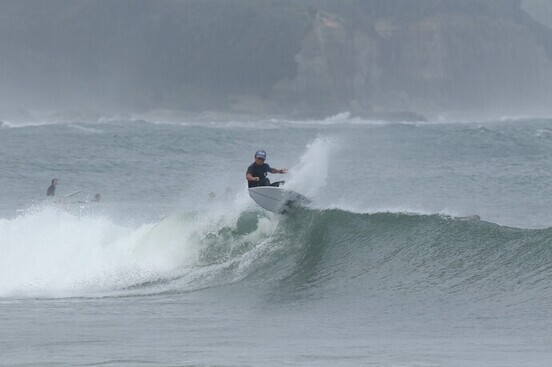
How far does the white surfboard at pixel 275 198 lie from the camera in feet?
57.8

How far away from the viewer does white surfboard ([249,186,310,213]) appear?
57.8 ft

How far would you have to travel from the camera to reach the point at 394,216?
18.5m

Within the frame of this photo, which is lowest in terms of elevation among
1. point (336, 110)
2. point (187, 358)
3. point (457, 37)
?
point (187, 358)

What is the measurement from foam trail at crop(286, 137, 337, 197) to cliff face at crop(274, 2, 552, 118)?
102462 mm

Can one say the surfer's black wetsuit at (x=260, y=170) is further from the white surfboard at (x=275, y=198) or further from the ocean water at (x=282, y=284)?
the ocean water at (x=282, y=284)

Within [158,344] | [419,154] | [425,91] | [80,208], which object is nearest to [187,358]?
[158,344]

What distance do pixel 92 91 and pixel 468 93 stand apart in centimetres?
4923

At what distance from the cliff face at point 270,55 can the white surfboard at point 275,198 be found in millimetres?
106970

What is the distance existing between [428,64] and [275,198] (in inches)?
5006

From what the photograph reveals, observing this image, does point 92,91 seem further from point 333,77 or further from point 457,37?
point 457,37

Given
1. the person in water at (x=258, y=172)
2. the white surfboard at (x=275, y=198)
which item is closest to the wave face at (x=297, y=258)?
the white surfboard at (x=275, y=198)

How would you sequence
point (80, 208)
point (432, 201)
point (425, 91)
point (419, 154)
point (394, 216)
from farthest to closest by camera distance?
1. point (425, 91)
2. point (419, 154)
3. point (432, 201)
4. point (80, 208)
5. point (394, 216)

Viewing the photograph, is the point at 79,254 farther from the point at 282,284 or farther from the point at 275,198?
the point at 282,284

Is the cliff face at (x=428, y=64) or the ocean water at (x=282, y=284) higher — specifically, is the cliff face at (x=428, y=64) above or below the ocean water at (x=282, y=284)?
above
